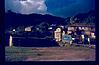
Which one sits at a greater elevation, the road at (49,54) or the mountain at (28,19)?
the mountain at (28,19)

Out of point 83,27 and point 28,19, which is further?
point 83,27

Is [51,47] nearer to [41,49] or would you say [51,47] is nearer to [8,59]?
[41,49]

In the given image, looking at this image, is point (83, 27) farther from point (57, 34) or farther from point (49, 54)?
point (49, 54)

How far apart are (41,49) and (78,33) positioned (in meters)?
0.95

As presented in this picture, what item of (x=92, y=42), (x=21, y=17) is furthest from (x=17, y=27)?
(x=92, y=42)

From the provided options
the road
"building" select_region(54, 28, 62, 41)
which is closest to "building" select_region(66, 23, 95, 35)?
"building" select_region(54, 28, 62, 41)

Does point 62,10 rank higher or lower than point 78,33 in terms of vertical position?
higher

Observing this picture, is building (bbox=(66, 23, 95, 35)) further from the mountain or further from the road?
the road

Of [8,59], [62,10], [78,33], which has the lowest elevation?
[8,59]

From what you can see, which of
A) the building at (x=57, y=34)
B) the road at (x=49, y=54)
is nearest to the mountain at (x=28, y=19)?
the building at (x=57, y=34)

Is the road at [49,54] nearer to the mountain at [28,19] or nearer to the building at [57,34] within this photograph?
the building at [57,34]

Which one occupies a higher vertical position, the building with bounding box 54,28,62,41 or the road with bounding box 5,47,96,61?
the building with bounding box 54,28,62,41

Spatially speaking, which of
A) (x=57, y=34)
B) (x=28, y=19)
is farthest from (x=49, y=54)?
(x=28, y=19)

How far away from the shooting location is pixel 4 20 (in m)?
7.37
